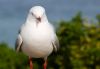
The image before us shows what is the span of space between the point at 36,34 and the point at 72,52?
3.24 meters

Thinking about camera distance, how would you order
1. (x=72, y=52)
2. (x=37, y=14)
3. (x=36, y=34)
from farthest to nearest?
1. (x=72, y=52)
2. (x=36, y=34)
3. (x=37, y=14)

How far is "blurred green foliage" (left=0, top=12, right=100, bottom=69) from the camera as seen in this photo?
8148 millimetres

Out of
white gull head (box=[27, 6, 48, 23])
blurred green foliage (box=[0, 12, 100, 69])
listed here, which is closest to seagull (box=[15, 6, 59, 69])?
white gull head (box=[27, 6, 48, 23])

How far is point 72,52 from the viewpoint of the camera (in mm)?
8188

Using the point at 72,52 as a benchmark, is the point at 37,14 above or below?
above

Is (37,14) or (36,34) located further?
(36,34)

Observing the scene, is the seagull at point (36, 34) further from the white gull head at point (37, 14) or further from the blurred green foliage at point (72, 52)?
the blurred green foliage at point (72, 52)

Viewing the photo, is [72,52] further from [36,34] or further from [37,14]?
[37,14]

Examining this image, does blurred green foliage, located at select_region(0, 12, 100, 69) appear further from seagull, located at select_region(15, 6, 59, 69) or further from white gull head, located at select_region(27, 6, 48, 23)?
white gull head, located at select_region(27, 6, 48, 23)

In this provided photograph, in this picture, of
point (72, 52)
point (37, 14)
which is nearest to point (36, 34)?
point (37, 14)

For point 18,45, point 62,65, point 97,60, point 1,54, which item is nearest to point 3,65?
point 1,54

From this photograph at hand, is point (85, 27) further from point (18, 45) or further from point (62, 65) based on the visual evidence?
point (18, 45)

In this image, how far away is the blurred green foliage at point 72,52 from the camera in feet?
26.7

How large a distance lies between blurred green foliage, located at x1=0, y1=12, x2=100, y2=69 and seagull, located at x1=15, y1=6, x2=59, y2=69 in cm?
Result: 293
